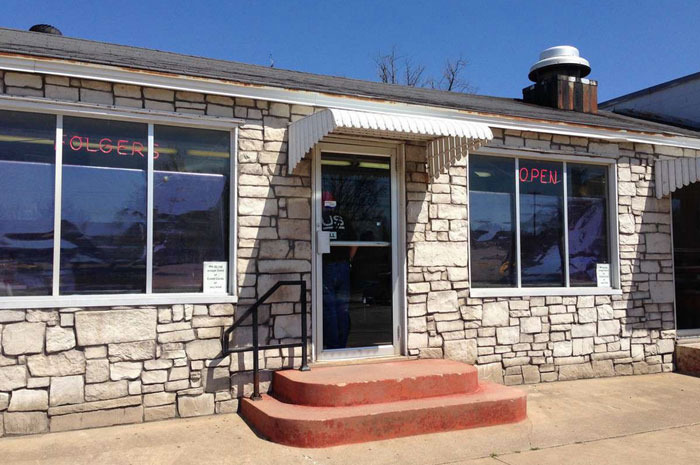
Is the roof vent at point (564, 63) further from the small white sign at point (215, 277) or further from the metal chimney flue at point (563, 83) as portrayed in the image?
the small white sign at point (215, 277)

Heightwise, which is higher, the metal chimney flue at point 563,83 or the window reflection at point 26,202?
the metal chimney flue at point 563,83

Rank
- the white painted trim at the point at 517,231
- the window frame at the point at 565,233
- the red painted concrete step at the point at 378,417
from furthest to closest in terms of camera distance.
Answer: the white painted trim at the point at 517,231 → the window frame at the point at 565,233 → the red painted concrete step at the point at 378,417

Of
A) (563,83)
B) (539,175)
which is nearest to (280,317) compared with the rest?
(539,175)

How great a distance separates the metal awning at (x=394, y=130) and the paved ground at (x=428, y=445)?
2.85 m

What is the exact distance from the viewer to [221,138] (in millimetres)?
6449

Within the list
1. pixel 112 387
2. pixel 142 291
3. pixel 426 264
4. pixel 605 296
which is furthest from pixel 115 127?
pixel 605 296

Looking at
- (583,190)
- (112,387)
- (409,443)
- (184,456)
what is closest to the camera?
(184,456)

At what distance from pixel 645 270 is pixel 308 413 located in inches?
220

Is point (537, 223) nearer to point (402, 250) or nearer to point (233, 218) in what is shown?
point (402, 250)

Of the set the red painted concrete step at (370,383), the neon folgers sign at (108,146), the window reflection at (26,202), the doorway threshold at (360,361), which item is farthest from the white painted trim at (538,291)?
the window reflection at (26,202)

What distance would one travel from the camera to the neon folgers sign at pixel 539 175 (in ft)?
26.3

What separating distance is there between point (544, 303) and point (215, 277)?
13.9 ft

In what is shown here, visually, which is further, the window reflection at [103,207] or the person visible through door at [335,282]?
the person visible through door at [335,282]

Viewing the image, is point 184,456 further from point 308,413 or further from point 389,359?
point 389,359
